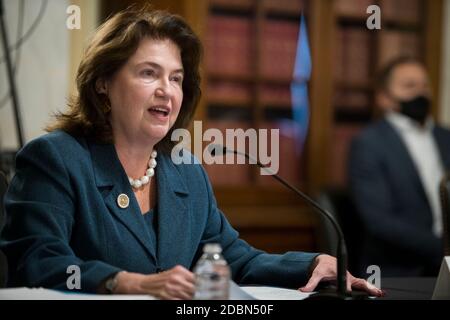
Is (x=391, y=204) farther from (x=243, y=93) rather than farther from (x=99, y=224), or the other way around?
(x=99, y=224)

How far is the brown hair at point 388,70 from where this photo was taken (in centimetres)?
285

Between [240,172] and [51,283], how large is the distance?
0.79m

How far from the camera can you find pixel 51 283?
1.18 metres

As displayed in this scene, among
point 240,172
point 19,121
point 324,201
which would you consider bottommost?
point 324,201

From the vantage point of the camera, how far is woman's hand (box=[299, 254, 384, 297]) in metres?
1.31

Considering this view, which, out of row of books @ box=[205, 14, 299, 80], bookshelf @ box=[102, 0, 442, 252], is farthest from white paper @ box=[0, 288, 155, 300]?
row of books @ box=[205, 14, 299, 80]

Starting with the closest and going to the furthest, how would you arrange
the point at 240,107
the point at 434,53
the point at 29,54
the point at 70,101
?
the point at 70,101
the point at 29,54
the point at 240,107
the point at 434,53

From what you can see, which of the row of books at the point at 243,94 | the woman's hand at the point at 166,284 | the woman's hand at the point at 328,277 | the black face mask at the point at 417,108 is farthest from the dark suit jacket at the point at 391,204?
the woman's hand at the point at 166,284

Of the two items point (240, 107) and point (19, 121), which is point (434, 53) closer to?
point (240, 107)

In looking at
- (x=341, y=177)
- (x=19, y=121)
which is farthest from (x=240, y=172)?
(x=341, y=177)

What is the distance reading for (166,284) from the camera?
1.08 m

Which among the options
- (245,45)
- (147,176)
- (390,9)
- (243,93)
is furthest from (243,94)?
(147,176)

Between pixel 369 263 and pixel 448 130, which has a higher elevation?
pixel 448 130
